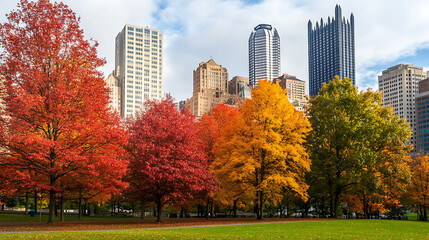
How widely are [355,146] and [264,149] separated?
11.1m

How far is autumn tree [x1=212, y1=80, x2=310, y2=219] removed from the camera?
3631cm

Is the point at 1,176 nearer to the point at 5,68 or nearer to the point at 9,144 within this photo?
the point at 9,144

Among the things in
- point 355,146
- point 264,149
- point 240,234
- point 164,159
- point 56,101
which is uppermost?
point 56,101

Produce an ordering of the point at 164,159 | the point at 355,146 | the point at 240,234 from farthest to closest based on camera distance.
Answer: the point at 355,146, the point at 164,159, the point at 240,234

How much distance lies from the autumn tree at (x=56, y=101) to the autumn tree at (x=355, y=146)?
24.0 m

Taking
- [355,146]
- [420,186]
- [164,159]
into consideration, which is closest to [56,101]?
[164,159]

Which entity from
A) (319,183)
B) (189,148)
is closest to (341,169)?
(319,183)

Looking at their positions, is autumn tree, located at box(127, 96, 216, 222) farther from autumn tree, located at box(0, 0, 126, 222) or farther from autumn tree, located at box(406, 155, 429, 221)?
autumn tree, located at box(406, 155, 429, 221)

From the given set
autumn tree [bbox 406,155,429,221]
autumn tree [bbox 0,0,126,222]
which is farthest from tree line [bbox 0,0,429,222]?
autumn tree [bbox 406,155,429,221]

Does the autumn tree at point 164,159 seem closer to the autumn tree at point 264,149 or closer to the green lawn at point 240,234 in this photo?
the autumn tree at point 264,149

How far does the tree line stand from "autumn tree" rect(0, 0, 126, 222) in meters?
0.08

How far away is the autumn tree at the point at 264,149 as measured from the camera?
3631 centimetres

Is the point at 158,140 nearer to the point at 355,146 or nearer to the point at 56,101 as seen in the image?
the point at 56,101

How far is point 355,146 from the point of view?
41250 mm
